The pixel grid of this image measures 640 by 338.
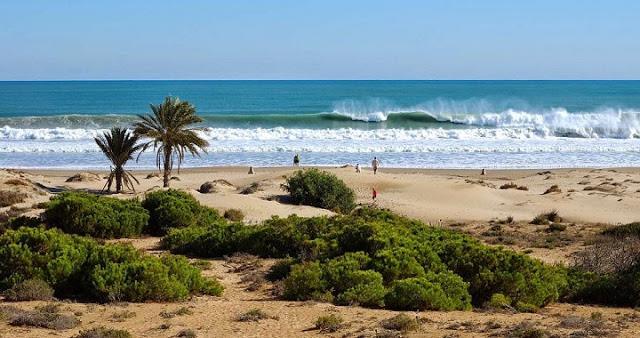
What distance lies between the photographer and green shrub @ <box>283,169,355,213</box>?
2948 centimetres

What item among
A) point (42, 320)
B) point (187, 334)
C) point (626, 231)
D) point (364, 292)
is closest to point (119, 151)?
point (626, 231)

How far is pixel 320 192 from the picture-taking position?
97.3ft

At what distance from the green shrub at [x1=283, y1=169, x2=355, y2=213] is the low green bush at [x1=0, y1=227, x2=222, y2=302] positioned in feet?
49.2

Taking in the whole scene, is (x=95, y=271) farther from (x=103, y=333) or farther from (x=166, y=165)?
(x=166, y=165)

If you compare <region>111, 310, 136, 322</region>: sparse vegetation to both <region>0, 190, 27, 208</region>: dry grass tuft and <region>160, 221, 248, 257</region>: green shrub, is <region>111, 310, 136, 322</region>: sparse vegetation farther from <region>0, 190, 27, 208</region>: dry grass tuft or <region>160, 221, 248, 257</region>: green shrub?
<region>0, 190, 27, 208</region>: dry grass tuft

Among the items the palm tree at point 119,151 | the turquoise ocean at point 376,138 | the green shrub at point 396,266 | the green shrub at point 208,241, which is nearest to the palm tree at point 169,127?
the palm tree at point 119,151

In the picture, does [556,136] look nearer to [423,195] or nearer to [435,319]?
[423,195]

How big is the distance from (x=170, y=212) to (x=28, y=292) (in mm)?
9067

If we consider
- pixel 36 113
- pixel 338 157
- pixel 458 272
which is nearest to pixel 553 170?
pixel 338 157

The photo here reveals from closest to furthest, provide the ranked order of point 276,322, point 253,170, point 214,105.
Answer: point 276,322 < point 253,170 < point 214,105

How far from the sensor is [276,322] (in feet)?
38.8

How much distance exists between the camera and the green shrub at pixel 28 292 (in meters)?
13.1

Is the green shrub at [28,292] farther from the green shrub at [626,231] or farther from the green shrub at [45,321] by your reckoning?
the green shrub at [626,231]

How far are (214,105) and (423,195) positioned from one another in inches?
3102
